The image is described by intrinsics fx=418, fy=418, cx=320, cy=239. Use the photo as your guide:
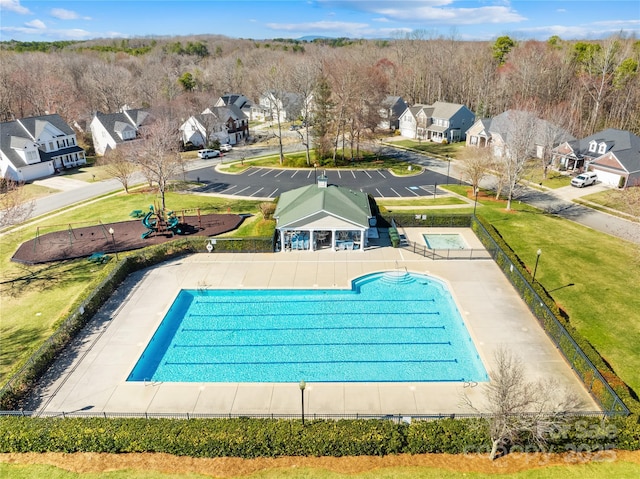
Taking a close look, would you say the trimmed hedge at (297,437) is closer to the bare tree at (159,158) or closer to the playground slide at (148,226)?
the playground slide at (148,226)

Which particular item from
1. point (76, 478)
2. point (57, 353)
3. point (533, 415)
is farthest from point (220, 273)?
point (533, 415)

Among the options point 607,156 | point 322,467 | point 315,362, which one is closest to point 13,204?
point 315,362

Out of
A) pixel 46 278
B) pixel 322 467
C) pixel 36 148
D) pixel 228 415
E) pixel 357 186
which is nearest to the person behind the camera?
pixel 322 467

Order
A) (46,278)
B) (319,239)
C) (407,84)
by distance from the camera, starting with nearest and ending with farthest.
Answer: (46,278)
(319,239)
(407,84)

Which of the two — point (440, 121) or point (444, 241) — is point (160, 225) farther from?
point (440, 121)

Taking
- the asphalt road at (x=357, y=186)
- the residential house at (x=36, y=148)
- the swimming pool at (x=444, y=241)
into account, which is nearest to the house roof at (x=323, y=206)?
the swimming pool at (x=444, y=241)

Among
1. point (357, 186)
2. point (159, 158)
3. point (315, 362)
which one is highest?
point (159, 158)
